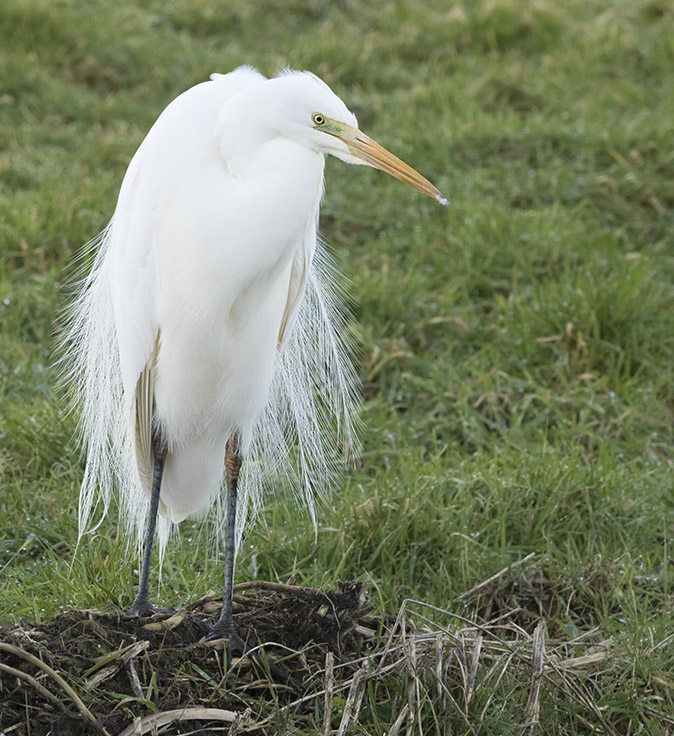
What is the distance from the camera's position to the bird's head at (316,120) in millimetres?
2330

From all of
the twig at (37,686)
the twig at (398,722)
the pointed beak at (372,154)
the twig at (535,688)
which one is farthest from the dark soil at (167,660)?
the pointed beak at (372,154)

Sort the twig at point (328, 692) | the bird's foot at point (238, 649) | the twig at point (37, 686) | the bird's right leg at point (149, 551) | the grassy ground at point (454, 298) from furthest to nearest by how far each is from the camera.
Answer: the grassy ground at point (454, 298) < the bird's right leg at point (149, 551) < the bird's foot at point (238, 649) < the twig at point (328, 692) < the twig at point (37, 686)

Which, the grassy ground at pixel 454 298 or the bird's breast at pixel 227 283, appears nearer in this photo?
the bird's breast at pixel 227 283

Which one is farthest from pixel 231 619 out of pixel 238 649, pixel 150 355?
pixel 150 355

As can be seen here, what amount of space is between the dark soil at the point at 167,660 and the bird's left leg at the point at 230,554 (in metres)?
0.04

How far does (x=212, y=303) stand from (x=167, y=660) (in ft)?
2.82

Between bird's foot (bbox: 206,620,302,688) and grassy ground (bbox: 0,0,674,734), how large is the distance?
0.82ft

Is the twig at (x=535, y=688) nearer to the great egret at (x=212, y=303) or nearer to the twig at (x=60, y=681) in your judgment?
the great egret at (x=212, y=303)

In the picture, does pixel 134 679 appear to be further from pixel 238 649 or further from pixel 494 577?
pixel 494 577

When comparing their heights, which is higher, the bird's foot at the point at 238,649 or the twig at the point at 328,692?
the twig at the point at 328,692

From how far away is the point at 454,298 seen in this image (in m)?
4.66

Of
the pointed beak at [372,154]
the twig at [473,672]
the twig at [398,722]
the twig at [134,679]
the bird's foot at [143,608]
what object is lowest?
the bird's foot at [143,608]

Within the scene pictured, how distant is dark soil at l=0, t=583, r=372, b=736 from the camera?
2.20 meters

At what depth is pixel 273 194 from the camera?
7.59 ft
